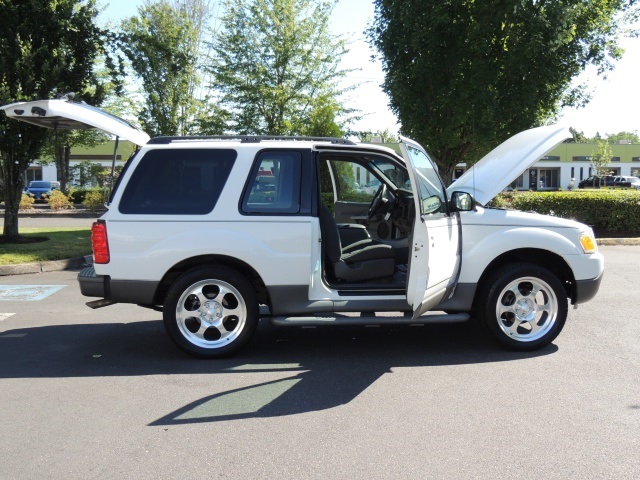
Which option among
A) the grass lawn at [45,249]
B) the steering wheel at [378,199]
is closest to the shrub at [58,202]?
the grass lawn at [45,249]

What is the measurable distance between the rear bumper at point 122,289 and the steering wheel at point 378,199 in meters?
2.70

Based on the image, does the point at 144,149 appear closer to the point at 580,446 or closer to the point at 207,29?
the point at 580,446

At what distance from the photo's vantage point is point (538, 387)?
493 cm

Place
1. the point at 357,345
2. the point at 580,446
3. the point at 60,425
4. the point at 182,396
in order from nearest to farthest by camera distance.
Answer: the point at 580,446, the point at 60,425, the point at 182,396, the point at 357,345

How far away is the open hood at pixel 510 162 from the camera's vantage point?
600cm

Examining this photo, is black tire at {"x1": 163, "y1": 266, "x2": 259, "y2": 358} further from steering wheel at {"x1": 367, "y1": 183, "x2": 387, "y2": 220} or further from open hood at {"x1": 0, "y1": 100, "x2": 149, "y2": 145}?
steering wheel at {"x1": 367, "y1": 183, "x2": 387, "y2": 220}

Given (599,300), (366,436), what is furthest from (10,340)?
(599,300)

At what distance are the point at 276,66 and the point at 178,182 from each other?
54.1 ft

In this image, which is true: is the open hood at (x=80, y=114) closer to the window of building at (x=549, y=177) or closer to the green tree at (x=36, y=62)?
the green tree at (x=36, y=62)

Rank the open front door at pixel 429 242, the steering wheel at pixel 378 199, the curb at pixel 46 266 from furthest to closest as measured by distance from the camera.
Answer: the curb at pixel 46 266, the steering wheel at pixel 378 199, the open front door at pixel 429 242

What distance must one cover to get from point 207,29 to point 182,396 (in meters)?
23.0

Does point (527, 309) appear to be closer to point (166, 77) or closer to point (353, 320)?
point (353, 320)

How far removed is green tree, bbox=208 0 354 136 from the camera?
21.2 meters

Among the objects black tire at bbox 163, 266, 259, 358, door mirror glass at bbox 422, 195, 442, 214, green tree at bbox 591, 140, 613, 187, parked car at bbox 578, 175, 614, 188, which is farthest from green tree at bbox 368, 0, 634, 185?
green tree at bbox 591, 140, 613, 187
